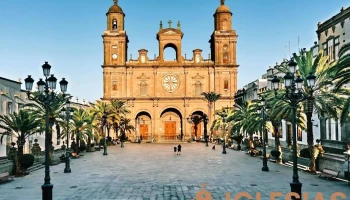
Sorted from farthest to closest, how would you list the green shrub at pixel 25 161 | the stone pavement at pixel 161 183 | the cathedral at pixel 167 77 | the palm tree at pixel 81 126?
1. the cathedral at pixel 167 77
2. the palm tree at pixel 81 126
3. the green shrub at pixel 25 161
4. the stone pavement at pixel 161 183

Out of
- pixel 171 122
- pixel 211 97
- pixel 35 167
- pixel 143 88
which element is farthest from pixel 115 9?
pixel 35 167

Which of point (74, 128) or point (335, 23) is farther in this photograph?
point (74, 128)

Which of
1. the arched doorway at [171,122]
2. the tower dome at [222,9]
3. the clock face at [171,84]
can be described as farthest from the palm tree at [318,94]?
the arched doorway at [171,122]

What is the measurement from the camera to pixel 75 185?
19359 millimetres

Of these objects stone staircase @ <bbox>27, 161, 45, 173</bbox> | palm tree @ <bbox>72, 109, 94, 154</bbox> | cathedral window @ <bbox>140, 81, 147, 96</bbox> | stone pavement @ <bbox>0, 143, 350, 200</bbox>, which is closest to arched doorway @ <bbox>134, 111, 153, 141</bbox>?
cathedral window @ <bbox>140, 81, 147, 96</bbox>

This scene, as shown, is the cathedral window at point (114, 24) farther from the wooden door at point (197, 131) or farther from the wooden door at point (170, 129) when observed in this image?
the wooden door at point (197, 131)

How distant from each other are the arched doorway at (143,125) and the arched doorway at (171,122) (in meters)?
2.60

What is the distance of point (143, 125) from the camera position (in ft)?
238

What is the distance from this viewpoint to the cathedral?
69812 mm

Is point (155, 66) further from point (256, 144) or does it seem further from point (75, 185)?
point (75, 185)

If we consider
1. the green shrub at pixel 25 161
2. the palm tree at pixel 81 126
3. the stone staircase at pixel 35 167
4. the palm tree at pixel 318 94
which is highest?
the palm tree at pixel 318 94

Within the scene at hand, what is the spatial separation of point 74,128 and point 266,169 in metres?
21.7

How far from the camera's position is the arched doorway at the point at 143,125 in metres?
71.8

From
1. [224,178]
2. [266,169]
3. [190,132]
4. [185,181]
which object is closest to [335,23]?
[266,169]
